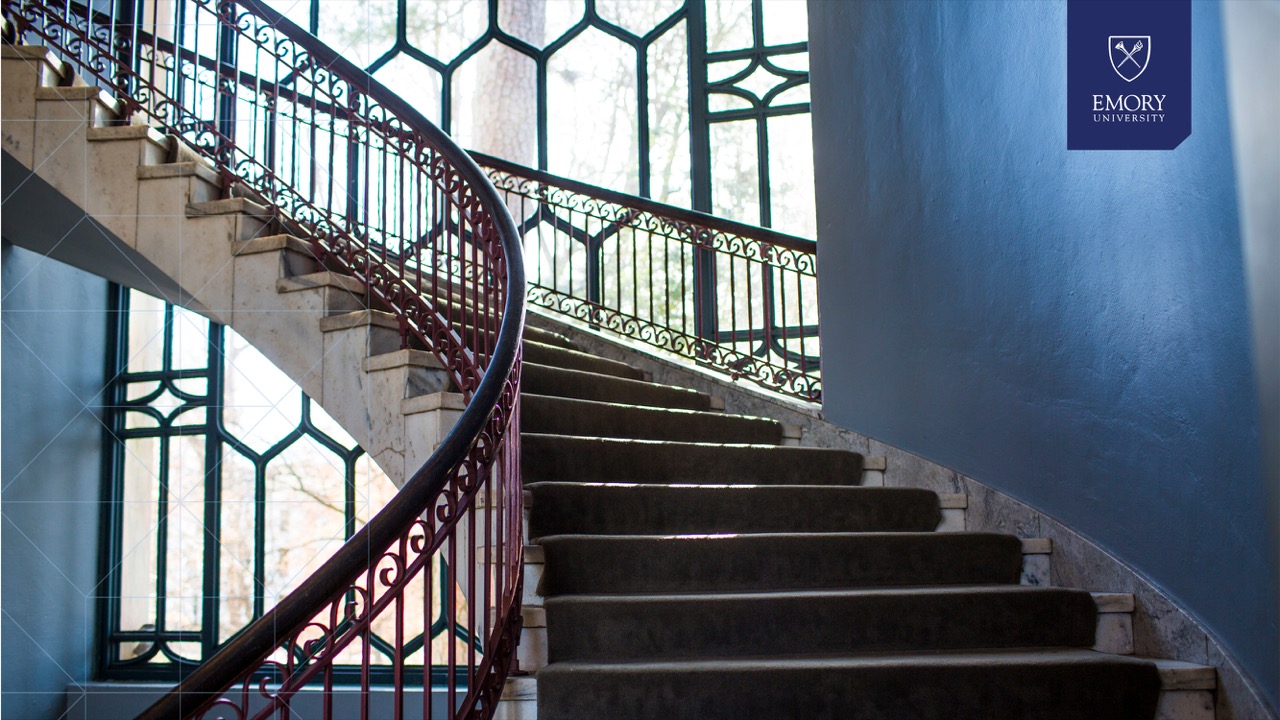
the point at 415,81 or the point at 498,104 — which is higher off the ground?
the point at 415,81

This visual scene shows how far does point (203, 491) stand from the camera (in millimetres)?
7004

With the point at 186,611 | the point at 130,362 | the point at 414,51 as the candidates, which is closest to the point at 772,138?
the point at 414,51

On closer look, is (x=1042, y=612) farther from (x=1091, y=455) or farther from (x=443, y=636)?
(x=443, y=636)

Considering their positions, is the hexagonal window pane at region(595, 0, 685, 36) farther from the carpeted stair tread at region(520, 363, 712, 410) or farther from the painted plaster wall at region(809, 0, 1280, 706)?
the carpeted stair tread at region(520, 363, 712, 410)

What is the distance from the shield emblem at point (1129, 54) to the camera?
2.90 m

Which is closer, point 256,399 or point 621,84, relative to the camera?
point 256,399

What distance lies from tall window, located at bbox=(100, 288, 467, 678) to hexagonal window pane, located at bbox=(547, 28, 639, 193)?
2595 millimetres

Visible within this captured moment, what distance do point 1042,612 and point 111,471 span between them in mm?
6032

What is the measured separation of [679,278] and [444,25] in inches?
108

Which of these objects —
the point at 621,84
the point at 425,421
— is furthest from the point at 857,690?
the point at 621,84

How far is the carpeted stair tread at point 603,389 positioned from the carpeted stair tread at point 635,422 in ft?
0.53

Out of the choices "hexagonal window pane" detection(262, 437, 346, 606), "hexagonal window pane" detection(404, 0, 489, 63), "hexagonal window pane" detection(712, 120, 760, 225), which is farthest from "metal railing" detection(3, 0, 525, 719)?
"hexagonal window pane" detection(712, 120, 760, 225)

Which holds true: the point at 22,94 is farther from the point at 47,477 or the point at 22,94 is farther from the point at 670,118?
the point at 670,118

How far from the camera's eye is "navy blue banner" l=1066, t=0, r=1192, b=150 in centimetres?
279
